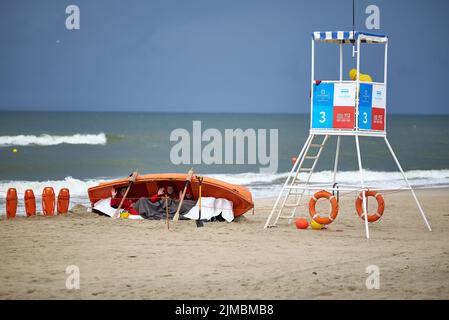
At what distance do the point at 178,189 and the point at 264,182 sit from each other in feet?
43.9

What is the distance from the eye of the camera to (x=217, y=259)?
1177 cm

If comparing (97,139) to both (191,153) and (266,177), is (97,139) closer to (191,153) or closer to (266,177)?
(191,153)

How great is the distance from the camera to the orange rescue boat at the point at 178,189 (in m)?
16.1

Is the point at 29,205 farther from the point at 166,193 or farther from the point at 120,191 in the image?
the point at 166,193

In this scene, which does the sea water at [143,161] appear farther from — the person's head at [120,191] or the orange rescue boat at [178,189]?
the person's head at [120,191]

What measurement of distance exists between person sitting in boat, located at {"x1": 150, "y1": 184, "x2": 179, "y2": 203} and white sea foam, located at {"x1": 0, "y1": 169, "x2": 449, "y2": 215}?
14.8 ft

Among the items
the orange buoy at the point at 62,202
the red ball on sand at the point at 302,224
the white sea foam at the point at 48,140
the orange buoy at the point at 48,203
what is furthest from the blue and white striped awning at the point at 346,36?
the white sea foam at the point at 48,140

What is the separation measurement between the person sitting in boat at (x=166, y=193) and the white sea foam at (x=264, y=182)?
14.8ft

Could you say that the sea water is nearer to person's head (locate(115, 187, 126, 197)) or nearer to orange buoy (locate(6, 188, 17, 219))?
orange buoy (locate(6, 188, 17, 219))

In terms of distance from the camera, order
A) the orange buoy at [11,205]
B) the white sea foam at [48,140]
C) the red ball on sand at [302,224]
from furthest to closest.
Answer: the white sea foam at [48,140]
the orange buoy at [11,205]
the red ball on sand at [302,224]

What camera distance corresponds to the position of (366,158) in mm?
50031

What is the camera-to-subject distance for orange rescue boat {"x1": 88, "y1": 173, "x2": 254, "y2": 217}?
635 inches

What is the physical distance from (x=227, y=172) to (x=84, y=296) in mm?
26460
